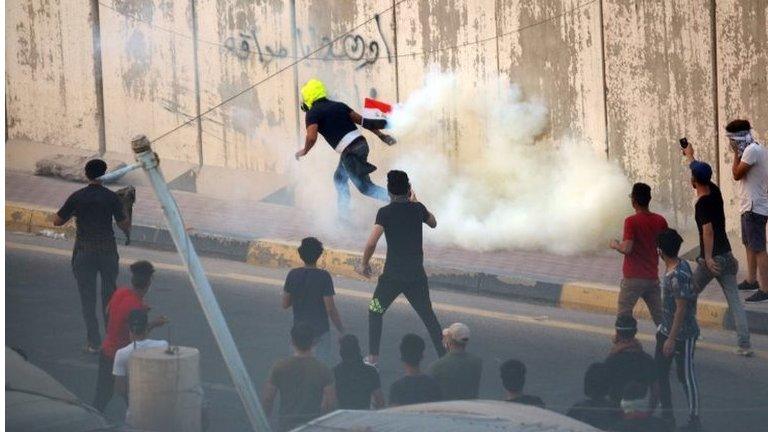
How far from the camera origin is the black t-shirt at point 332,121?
13.9 metres

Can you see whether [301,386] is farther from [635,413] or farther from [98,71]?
[98,71]

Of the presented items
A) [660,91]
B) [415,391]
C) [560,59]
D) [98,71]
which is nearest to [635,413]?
[415,391]

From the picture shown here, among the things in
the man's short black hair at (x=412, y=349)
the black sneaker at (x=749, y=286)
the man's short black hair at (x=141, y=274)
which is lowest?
the man's short black hair at (x=412, y=349)

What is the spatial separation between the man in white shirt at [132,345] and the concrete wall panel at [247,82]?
689 cm

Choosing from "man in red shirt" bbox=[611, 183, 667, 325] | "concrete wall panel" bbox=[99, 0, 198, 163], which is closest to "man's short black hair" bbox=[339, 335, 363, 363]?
"man in red shirt" bbox=[611, 183, 667, 325]

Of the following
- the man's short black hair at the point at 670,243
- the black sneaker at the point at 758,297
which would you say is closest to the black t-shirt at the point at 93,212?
the man's short black hair at the point at 670,243

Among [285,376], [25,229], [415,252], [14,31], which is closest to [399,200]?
[415,252]

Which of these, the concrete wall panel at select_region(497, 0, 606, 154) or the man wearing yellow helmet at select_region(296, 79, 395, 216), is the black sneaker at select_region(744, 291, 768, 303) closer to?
the concrete wall panel at select_region(497, 0, 606, 154)

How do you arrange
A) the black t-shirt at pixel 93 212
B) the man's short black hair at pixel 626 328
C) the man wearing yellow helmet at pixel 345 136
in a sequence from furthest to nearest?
the man wearing yellow helmet at pixel 345 136
the black t-shirt at pixel 93 212
the man's short black hair at pixel 626 328

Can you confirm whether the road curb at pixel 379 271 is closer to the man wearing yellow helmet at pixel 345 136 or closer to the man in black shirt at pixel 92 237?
the man wearing yellow helmet at pixel 345 136

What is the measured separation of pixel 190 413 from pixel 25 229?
6828 millimetres

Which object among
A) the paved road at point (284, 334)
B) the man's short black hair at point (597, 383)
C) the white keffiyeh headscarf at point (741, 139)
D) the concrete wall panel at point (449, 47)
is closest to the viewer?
the man's short black hair at point (597, 383)

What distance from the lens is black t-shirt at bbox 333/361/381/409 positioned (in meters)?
9.36

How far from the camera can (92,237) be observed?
37.6ft
